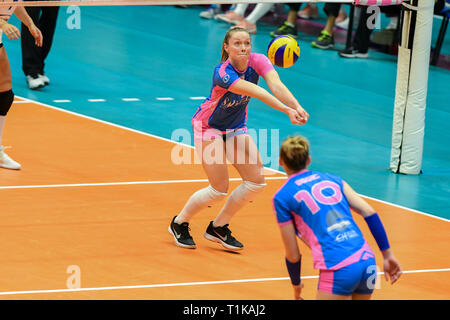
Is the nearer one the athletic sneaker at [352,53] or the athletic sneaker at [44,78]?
the athletic sneaker at [44,78]

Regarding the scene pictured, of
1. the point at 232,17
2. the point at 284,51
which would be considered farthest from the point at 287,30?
the point at 284,51

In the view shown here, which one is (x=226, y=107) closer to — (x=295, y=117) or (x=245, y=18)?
(x=295, y=117)

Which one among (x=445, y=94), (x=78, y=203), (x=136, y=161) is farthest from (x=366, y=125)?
(x=78, y=203)

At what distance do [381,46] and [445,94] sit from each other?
3.40m

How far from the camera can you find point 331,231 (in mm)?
5676

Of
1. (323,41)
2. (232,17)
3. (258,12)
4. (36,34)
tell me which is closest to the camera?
(36,34)

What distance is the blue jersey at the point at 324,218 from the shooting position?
5.66m

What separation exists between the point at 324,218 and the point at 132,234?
3404 mm

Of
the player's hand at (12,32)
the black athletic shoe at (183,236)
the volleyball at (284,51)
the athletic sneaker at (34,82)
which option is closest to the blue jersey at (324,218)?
the volleyball at (284,51)

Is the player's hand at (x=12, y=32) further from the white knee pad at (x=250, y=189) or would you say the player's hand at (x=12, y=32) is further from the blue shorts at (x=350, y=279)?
the blue shorts at (x=350, y=279)

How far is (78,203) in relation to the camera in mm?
9477

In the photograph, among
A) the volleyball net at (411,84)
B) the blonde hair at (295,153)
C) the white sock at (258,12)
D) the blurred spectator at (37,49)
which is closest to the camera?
the blonde hair at (295,153)

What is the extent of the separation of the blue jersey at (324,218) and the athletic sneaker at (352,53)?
471 inches
